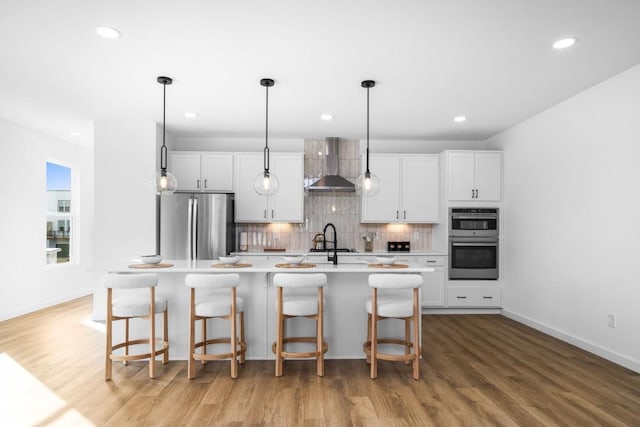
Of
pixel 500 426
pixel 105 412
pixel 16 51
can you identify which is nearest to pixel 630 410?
pixel 500 426

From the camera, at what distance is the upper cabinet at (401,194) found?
6.11m

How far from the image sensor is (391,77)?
12.3 ft

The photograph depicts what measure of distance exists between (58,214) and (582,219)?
305 inches

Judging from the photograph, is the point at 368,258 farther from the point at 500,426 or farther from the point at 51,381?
the point at 51,381

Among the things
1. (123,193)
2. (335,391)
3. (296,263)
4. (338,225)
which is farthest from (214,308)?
(338,225)

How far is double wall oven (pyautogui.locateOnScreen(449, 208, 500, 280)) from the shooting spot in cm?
579

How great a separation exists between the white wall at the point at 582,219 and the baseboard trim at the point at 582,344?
0.01 meters

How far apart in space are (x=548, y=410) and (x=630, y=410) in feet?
1.89

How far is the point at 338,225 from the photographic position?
6379 millimetres

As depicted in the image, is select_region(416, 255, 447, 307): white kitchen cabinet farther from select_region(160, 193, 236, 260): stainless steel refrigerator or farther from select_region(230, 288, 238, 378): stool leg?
select_region(230, 288, 238, 378): stool leg

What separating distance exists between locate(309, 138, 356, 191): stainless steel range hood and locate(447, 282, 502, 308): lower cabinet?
7.06ft

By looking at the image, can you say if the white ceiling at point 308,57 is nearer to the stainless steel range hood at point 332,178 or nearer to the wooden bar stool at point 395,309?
the stainless steel range hood at point 332,178

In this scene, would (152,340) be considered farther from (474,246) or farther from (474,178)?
(474,178)

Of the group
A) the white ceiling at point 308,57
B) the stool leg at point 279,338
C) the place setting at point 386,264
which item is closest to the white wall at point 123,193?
the white ceiling at point 308,57
